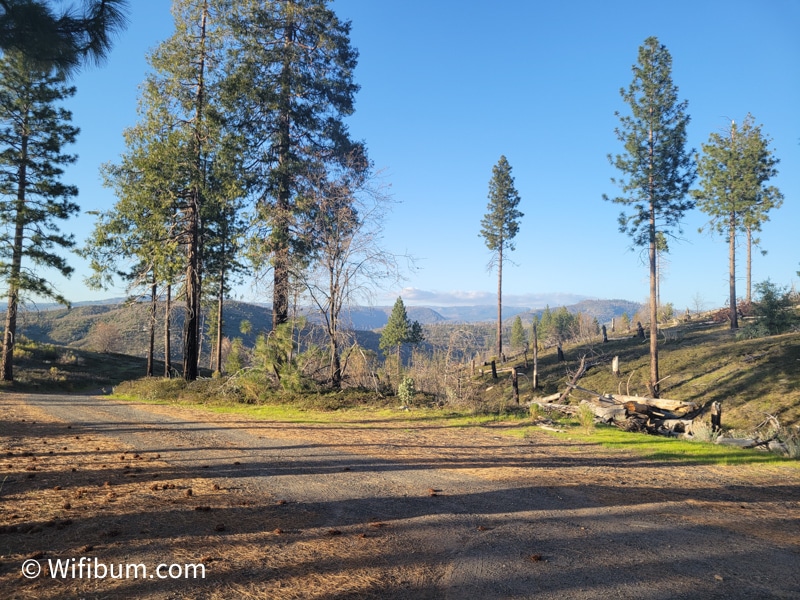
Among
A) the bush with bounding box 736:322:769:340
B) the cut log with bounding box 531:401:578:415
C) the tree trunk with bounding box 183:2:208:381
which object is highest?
the tree trunk with bounding box 183:2:208:381

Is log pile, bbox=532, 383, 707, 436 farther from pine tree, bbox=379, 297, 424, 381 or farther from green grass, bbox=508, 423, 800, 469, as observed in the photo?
pine tree, bbox=379, 297, 424, 381

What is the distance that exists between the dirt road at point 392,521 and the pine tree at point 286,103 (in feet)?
28.9

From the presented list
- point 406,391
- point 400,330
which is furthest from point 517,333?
point 406,391

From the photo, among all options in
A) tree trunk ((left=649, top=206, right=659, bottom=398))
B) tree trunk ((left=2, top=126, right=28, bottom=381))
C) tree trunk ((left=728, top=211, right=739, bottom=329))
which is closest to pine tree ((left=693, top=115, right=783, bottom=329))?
tree trunk ((left=728, top=211, right=739, bottom=329))

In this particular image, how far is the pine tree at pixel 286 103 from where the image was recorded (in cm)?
1606

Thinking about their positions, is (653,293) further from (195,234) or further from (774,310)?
(195,234)

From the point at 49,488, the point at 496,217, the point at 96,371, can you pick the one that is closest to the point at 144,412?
the point at 49,488

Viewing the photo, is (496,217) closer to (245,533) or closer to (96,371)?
(96,371)

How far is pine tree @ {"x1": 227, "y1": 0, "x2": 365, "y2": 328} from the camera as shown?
52.7ft

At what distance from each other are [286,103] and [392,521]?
627 inches

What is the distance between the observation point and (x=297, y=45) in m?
17.4

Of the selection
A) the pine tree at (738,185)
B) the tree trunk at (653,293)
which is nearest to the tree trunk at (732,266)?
the pine tree at (738,185)

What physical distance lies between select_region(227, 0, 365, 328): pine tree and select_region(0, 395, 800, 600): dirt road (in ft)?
28.9

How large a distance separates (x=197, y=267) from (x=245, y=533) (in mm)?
16460
